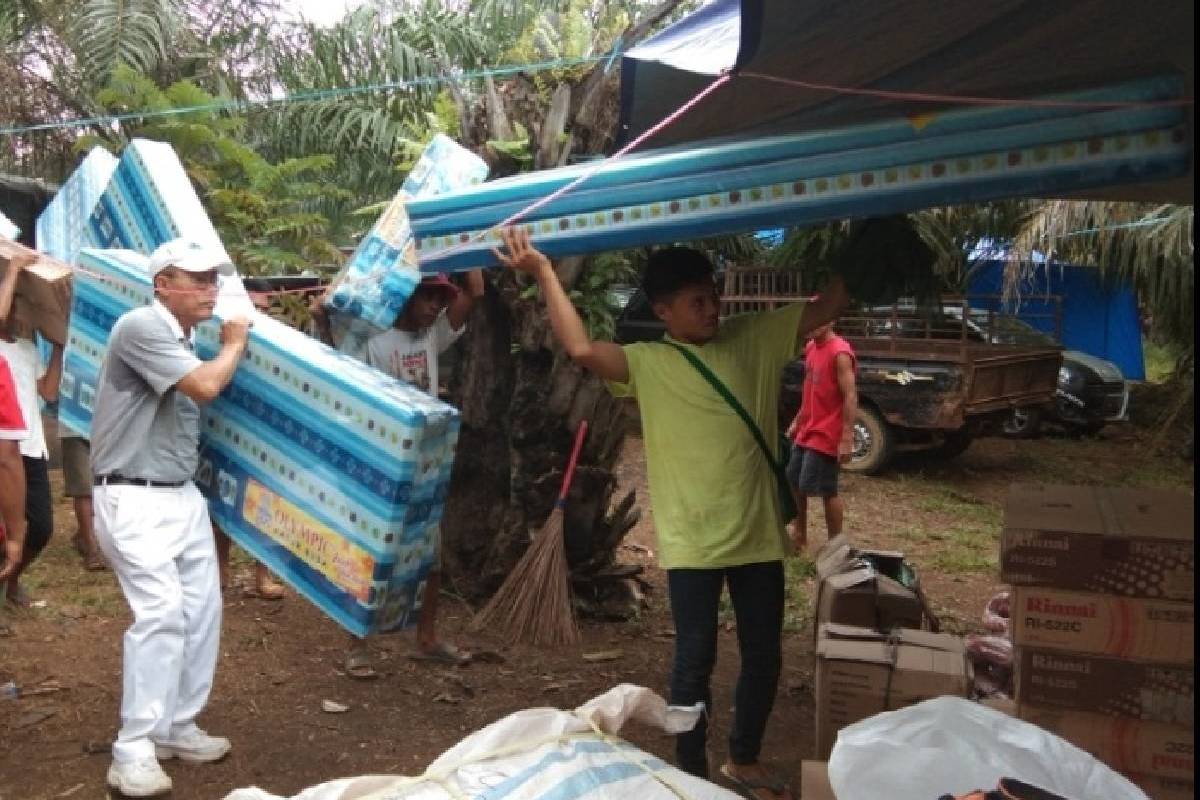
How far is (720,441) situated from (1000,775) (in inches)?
56.0

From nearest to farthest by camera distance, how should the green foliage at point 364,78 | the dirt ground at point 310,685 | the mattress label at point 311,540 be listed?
the mattress label at point 311,540
the dirt ground at point 310,685
the green foliage at point 364,78

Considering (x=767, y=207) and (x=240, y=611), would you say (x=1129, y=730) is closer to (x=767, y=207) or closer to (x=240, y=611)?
(x=767, y=207)

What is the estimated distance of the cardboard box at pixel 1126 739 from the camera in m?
2.87

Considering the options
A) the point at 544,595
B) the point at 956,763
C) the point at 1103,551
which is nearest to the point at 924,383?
the point at 544,595

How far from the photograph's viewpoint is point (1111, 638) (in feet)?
9.48

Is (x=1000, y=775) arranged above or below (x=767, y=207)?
below

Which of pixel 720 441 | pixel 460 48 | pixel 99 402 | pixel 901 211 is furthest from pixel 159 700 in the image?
pixel 460 48

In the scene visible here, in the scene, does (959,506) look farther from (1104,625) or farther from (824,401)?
(1104,625)

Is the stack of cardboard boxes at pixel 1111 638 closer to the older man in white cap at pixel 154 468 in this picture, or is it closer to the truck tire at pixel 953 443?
the older man in white cap at pixel 154 468

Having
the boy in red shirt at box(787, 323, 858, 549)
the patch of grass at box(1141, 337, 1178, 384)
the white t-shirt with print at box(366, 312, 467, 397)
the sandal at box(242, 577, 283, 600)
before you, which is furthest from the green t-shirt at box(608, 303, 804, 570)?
the patch of grass at box(1141, 337, 1178, 384)

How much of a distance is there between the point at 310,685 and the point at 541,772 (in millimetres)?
2869

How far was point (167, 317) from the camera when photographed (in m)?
3.53

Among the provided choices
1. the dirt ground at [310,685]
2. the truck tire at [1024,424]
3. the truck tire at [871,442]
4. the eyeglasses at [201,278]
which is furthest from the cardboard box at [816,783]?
the truck tire at [1024,424]

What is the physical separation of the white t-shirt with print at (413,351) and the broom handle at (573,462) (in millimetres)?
793
